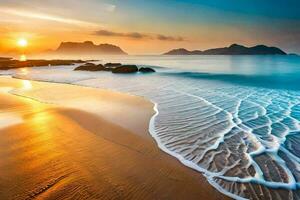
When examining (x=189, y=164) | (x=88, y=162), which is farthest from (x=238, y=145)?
(x=88, y=162)

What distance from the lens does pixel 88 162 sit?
658 cm

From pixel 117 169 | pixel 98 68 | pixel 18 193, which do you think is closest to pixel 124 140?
pixel 117 169

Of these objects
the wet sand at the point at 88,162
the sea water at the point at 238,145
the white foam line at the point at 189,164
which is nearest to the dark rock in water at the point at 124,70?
the sea water at the point at 238,145

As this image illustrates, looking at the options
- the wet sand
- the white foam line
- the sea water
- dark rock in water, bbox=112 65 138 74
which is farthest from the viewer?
dark rock in water, bbox=112 65 138 74

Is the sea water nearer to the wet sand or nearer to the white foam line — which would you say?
the white foam line

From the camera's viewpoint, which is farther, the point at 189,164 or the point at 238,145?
the point at 238,145

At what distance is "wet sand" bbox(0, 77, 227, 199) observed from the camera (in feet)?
17.2

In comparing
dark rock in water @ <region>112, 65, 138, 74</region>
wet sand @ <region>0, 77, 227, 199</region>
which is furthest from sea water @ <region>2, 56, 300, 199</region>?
dark rock in water @ <region>112, 65, 138, 74</region>

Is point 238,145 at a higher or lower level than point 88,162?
lower

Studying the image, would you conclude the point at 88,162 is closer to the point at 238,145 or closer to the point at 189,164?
the point at 189,164

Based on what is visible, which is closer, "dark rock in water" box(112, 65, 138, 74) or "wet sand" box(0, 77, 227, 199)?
"wet sand" box(0, 77, 227, 199)

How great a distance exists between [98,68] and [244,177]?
45.0 metres

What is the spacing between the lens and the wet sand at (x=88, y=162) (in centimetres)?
524

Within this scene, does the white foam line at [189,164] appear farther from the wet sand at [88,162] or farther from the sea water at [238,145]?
the wet sand at [88,162]
